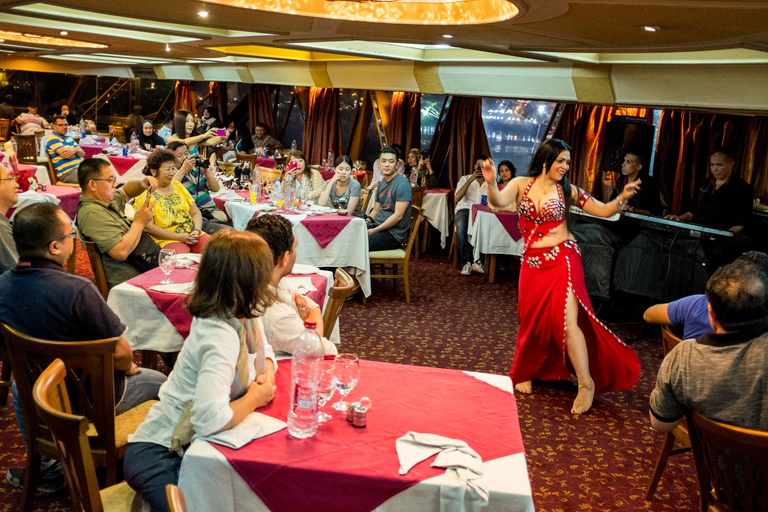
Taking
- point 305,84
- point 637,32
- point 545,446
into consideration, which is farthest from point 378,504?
point 305,84

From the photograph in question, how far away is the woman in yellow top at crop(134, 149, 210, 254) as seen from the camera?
14.7ft

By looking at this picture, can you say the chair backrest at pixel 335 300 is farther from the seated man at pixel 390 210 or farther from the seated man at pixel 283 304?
the seated man at pixel 390 210

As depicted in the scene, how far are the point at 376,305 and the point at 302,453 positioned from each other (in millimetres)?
4400

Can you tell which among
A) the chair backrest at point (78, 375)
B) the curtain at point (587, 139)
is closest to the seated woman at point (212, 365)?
the chair backrest at point (78, 375)

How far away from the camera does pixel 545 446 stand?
11.6 feet

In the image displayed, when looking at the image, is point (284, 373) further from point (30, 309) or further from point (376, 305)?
point (376, 305)

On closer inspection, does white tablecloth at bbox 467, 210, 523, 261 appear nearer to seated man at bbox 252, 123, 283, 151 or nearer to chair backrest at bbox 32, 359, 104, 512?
chair backrest at bbox 32, 359, 104, 512

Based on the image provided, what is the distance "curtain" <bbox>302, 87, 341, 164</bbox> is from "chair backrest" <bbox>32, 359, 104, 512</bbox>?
34.4 feet

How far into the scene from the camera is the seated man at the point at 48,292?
7.34 feet

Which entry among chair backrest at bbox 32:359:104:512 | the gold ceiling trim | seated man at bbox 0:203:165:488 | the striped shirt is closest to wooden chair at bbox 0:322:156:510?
seated man at bbox 0:203:165:488

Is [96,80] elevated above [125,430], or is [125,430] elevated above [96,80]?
[96,80]

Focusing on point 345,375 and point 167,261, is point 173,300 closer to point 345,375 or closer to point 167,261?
point 167,261

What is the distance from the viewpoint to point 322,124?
12.3 metres

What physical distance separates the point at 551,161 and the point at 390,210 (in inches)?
103
